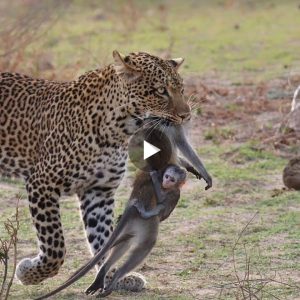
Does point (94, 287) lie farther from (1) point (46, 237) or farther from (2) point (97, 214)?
(2) point (97, 214)

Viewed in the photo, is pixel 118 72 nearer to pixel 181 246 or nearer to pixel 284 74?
pixel 181 246

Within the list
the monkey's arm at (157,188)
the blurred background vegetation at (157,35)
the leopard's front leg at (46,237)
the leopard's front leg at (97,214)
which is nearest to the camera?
the monkey's arm at (157,188)

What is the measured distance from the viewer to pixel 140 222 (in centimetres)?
787

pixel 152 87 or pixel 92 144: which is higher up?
pixel 152 87

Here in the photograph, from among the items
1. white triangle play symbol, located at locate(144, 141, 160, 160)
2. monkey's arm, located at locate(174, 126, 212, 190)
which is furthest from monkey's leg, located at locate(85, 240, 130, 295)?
monkey's arm, located at locate(174, 126, 212, 190)

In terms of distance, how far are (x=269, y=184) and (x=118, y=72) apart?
3.65m

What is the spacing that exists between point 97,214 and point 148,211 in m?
0.95

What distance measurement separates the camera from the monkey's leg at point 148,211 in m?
7.85

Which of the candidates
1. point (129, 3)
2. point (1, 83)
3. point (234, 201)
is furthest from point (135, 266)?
point (129, 3)

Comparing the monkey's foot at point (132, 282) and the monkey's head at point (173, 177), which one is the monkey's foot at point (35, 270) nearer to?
the monkey's foot at point (132, 282)

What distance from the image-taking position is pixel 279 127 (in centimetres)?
1312
